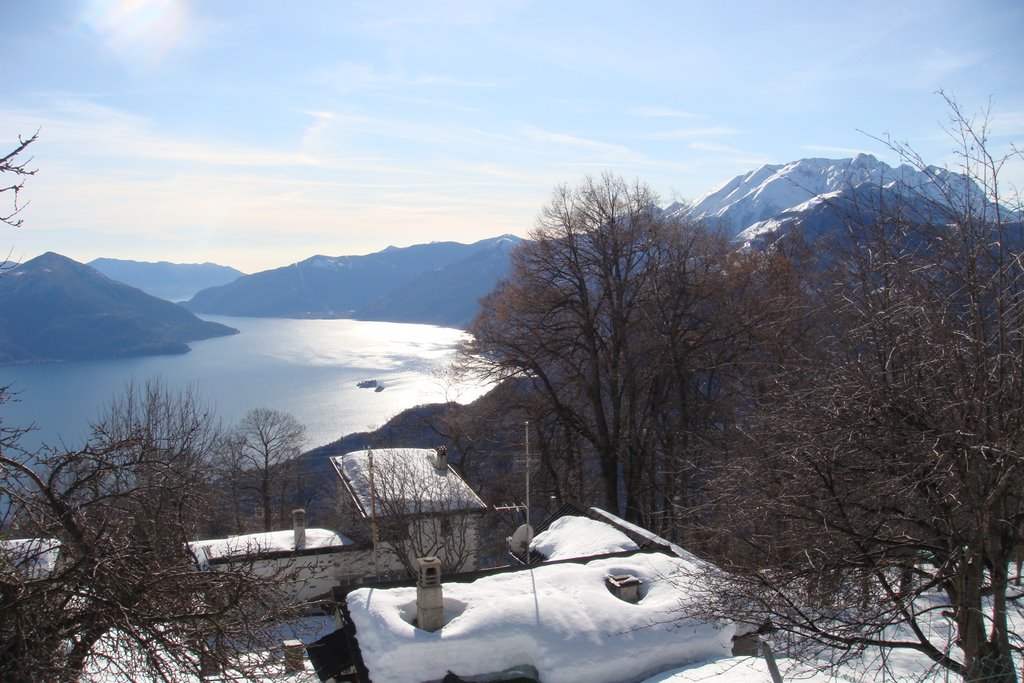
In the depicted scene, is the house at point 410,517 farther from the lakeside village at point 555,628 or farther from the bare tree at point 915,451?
the bare tree at point 915,451

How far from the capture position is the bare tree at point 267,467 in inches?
1238

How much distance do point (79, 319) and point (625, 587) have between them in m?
128

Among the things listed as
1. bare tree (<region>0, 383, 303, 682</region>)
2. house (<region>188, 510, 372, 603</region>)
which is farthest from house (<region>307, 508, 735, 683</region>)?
house (<region>188, 510, 372, 603</region>)

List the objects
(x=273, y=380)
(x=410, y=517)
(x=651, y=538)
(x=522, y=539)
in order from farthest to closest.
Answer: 1. (x=273, y=380)
2. (x=410, y=517)
3. (x=522, y=539)
4. (x=651, y=538)

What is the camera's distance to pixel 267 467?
33.2 meters

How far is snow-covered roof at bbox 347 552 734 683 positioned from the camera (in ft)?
29.4

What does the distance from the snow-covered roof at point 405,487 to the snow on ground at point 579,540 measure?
3259mm

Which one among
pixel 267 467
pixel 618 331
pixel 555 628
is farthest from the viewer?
pixel 267 467

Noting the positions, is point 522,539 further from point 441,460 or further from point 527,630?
point 527,630

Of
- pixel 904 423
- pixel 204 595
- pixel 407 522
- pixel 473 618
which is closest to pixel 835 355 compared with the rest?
pixel 904 423

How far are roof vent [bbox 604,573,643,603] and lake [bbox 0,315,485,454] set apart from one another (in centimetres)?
2173

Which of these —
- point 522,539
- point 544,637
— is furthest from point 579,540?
point 544,637

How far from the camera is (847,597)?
6.05m

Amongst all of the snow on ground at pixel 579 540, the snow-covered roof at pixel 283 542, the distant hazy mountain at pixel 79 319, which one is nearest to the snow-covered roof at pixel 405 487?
the snow-covered roof at pixel 283 542
